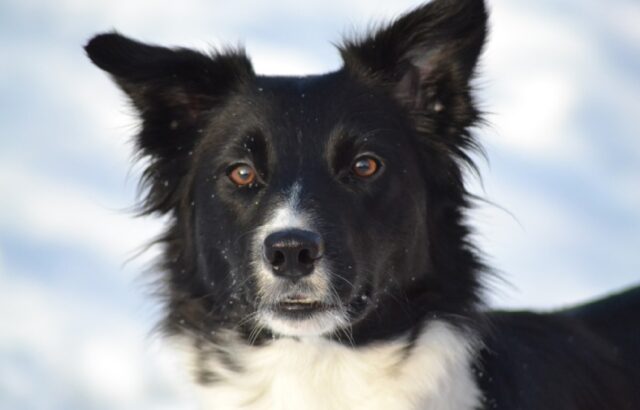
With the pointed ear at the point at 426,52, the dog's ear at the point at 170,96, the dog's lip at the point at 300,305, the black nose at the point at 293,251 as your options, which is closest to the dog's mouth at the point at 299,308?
the dog's lip at the point at 300,305

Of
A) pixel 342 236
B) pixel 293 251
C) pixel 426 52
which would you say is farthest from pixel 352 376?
pixel 426 52

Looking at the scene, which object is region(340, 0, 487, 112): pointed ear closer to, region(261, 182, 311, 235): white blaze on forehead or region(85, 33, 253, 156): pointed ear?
region(85, 33, 253, 156): pointed ear

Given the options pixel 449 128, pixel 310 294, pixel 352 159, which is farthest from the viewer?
pixel 449 128

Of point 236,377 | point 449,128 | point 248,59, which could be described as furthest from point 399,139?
point 236,377

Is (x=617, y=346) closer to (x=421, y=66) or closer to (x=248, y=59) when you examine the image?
(x=421, y=66)

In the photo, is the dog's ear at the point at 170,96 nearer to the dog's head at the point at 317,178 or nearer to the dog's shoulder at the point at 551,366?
the dog's head at the point at 317,178

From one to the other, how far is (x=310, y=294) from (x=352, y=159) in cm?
80

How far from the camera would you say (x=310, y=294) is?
584cm

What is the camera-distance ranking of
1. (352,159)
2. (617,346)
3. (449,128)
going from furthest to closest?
(617,346)
(449,128)
(352,159)

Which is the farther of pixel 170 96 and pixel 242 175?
pixel 170 96

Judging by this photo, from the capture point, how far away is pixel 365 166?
627 cm

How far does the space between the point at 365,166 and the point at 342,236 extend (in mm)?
478

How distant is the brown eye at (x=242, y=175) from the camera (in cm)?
629

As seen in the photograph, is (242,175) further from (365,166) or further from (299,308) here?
(299,308)
